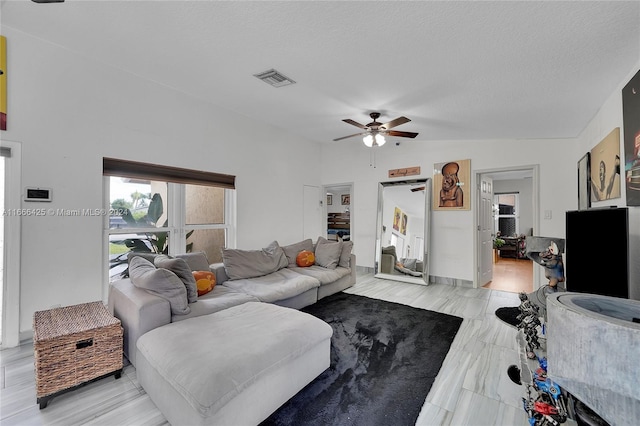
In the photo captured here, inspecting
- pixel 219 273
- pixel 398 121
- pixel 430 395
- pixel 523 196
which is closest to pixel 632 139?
pixel 398 121

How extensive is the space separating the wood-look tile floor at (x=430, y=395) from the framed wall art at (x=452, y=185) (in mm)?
2454

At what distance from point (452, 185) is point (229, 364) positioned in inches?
183

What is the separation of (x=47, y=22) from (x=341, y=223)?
26.3ft

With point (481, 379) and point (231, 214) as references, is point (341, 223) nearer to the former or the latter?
point (231, 214)

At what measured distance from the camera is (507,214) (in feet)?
29.1

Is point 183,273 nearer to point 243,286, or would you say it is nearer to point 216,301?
point 216,301

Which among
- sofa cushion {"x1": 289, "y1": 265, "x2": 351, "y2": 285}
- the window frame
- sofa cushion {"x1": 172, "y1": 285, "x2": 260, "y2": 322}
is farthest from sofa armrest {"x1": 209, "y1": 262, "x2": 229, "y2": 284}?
sofa cushion {"x1": 289, "y1": 265, "x2": 351, "y2": 285}

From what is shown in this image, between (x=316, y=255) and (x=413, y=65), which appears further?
(x=316, y=255)

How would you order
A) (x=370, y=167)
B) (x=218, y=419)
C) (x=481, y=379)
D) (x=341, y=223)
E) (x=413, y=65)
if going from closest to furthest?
(x=218, y=419) < (x=481, y=379) < (x=413, y=65) < (x=370, y=167) < (x=341, y=223)

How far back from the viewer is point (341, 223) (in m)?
9.44

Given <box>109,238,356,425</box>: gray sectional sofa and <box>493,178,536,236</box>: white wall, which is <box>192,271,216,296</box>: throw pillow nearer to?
<box>109,238,356,425</box>: gray sectional sofa

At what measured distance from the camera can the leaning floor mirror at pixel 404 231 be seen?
509 centimetres

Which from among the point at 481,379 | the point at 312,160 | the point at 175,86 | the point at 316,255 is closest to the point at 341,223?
the point at 312,160

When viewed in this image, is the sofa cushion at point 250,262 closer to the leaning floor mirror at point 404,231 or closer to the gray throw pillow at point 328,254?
the gray throw pillow at point 328,254
